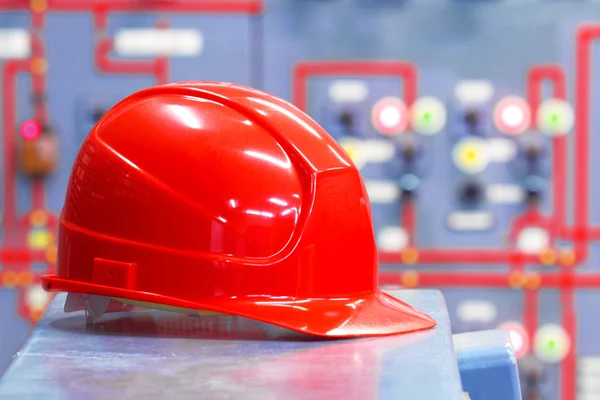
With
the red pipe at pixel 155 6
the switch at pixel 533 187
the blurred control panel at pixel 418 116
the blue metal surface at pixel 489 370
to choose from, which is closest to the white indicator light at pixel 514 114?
the blurred control panel at pixel 418 116

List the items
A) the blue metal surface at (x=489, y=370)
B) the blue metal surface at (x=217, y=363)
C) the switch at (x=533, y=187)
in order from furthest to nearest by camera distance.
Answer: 1. the switch at (x=533, y=187)
2. the blue metal surface at (x=489, y=370)
3. the blue metal surface at (x=217, y=363)

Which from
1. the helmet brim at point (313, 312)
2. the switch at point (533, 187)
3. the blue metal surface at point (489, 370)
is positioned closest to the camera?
the helmet brim at point (313, 312)

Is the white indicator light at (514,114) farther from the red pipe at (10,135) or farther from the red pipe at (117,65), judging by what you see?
the red pipe at (10,135)

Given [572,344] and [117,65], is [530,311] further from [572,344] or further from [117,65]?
[117,65]

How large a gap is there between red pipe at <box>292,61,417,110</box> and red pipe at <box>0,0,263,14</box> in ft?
0.64

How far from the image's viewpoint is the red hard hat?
1.07m

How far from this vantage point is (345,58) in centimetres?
261

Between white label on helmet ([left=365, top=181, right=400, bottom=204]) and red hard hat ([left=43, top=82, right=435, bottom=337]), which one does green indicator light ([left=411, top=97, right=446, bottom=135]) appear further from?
red hard hat ([left=43, top=82, right=435, bottom=337])

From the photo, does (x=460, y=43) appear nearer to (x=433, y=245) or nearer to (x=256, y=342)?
(x=433, y=245)

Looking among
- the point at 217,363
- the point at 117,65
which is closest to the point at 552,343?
the point at 117,65

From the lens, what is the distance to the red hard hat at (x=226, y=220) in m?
1.07

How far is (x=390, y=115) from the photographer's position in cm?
262

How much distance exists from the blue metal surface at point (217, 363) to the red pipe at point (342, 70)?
59.5 inches

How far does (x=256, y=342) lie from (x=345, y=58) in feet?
5.48
